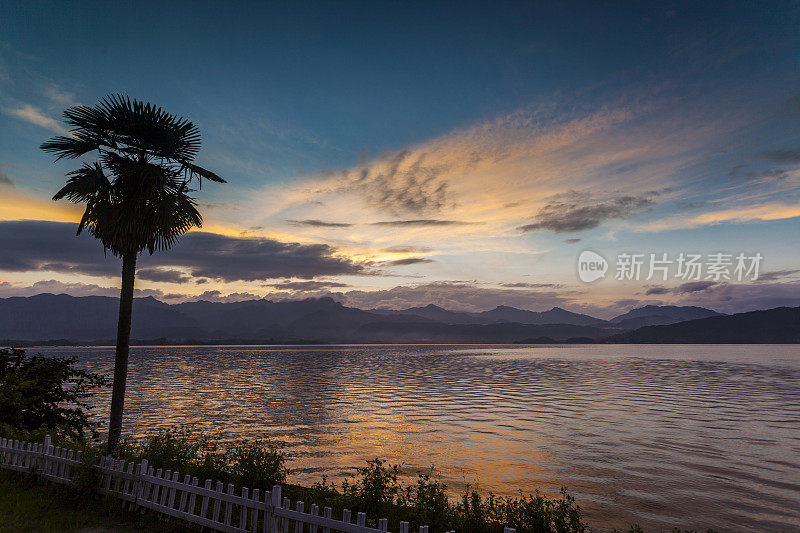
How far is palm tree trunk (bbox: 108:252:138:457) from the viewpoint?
14821 mm

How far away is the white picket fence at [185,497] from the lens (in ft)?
28.0

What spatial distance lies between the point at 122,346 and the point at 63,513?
555 centimetres

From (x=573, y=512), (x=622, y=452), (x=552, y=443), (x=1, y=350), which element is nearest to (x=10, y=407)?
(x=1, y=350)

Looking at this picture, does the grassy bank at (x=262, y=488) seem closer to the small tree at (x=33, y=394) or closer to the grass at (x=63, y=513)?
the grass at (x=63, y=513)

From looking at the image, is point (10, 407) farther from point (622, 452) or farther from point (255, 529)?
point (622, 452)

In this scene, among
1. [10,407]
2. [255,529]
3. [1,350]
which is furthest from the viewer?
[1,350]

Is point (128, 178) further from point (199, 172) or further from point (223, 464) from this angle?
point (223, 464)

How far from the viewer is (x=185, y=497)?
34.7 ft

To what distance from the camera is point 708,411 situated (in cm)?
3578

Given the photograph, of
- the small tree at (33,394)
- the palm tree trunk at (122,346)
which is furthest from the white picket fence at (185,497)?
the small tree at (33,394)

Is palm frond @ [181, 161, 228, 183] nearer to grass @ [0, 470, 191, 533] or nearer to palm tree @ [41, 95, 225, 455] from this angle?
palm tree @ [41, 95, 225, 455]

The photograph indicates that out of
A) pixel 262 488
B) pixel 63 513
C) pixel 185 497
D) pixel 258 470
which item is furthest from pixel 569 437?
pixel 63 513

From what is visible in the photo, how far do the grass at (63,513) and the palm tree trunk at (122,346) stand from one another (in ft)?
7.50

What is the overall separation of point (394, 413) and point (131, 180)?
27.3 meters
